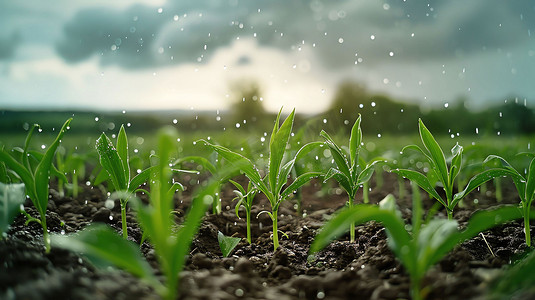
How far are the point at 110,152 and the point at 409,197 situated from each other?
2.32m

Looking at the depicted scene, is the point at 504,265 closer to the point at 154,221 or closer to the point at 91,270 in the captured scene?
the point at 154,221

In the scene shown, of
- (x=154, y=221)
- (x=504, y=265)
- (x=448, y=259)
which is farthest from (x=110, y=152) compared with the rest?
(x=504, y=265)

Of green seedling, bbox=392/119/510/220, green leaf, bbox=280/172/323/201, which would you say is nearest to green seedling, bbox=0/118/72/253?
green leaf, bbox=280/172/323/201

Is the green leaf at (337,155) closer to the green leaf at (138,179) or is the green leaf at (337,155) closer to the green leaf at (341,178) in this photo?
the green leaf at (341,178)

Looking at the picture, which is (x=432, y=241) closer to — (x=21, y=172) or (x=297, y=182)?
(x=297, y=182)

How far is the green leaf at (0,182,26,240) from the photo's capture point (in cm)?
134

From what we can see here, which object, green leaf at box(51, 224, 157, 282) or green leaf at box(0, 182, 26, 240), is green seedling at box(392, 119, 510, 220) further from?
green leaf at box(0, 182, 26, 240)

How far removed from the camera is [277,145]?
5.90 ft

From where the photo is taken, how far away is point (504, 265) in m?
1.44

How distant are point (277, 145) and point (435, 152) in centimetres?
68

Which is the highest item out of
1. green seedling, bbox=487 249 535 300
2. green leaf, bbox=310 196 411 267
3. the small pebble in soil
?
green leaf, bbox=310 196 411 267

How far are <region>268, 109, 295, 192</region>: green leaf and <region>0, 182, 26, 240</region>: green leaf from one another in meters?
0.92

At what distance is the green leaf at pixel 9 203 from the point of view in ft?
4.41

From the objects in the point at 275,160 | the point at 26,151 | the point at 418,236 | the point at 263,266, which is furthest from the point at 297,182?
the point at 26,151
